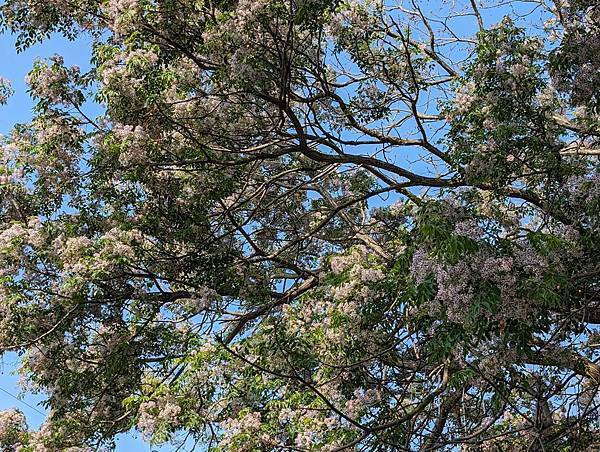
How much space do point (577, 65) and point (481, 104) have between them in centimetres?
79

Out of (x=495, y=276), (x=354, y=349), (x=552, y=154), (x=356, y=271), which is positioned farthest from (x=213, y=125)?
(x=495, y=276)

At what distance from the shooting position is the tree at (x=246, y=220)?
6258 millimetres

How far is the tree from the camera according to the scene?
20.5 ft

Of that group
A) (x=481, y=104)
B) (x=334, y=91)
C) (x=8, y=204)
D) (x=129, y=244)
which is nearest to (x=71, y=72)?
(x=8, y=204)

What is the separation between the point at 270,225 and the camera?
31.7 ft

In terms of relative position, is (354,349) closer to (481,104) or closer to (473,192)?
(473,192)

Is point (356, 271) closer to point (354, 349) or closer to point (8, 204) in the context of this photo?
point (354, 349)

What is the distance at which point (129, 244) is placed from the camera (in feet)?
23.0

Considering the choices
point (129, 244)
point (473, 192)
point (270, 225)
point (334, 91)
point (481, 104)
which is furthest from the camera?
point (270, 225)

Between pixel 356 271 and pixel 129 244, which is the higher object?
pixel 129 244

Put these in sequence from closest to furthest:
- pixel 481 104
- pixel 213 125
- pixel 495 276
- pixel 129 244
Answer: pixel 495 276 → pixel 481 104 → pixel 129 244 → pixel 213 125

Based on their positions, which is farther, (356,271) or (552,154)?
(356,271)

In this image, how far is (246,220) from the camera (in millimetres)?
8242

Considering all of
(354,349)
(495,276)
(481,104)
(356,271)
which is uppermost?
(481,104)
